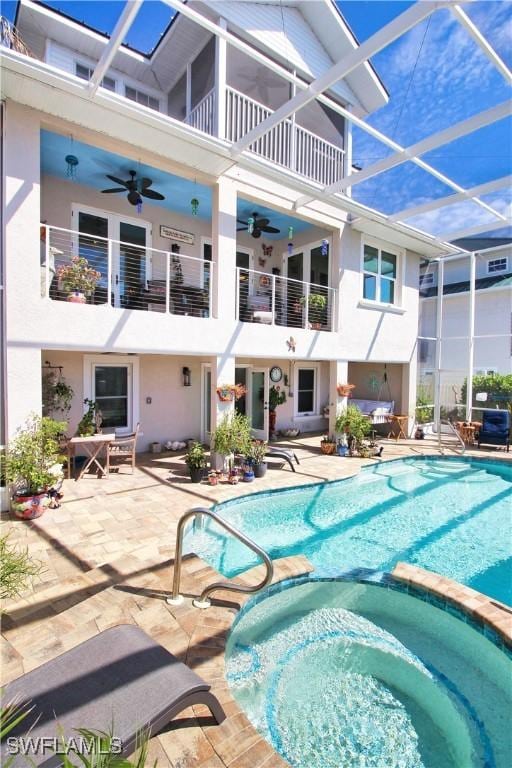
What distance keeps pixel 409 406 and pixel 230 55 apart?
1300 cm

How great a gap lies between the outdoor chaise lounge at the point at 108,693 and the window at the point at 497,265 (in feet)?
78.7

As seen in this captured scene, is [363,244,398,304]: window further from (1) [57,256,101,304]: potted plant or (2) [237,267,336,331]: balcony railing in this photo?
(1) [57,256,101,304]: potted plant

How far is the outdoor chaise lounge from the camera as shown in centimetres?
240

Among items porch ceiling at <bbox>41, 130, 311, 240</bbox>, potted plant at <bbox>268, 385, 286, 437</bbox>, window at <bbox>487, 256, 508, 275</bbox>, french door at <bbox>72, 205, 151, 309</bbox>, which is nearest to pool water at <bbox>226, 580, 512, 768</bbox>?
french door at <bbox>72, 205, 151, 309</bbox>

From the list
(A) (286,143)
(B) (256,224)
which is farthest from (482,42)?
(B) (256,224)

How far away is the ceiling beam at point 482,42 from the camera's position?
5.37m

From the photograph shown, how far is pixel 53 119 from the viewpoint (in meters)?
7.20

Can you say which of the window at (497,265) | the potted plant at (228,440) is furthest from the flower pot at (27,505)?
the window at (497,265)

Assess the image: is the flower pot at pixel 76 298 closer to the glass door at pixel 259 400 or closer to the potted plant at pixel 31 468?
the potted plant at pixel 31 468

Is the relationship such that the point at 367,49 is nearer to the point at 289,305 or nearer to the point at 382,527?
the point at 289,305

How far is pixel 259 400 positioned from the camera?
547 inches

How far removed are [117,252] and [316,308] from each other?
20.3 ft

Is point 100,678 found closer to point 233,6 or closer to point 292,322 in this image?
point 292,322

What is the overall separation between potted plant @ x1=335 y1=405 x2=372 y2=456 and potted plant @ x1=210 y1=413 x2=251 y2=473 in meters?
3.86
